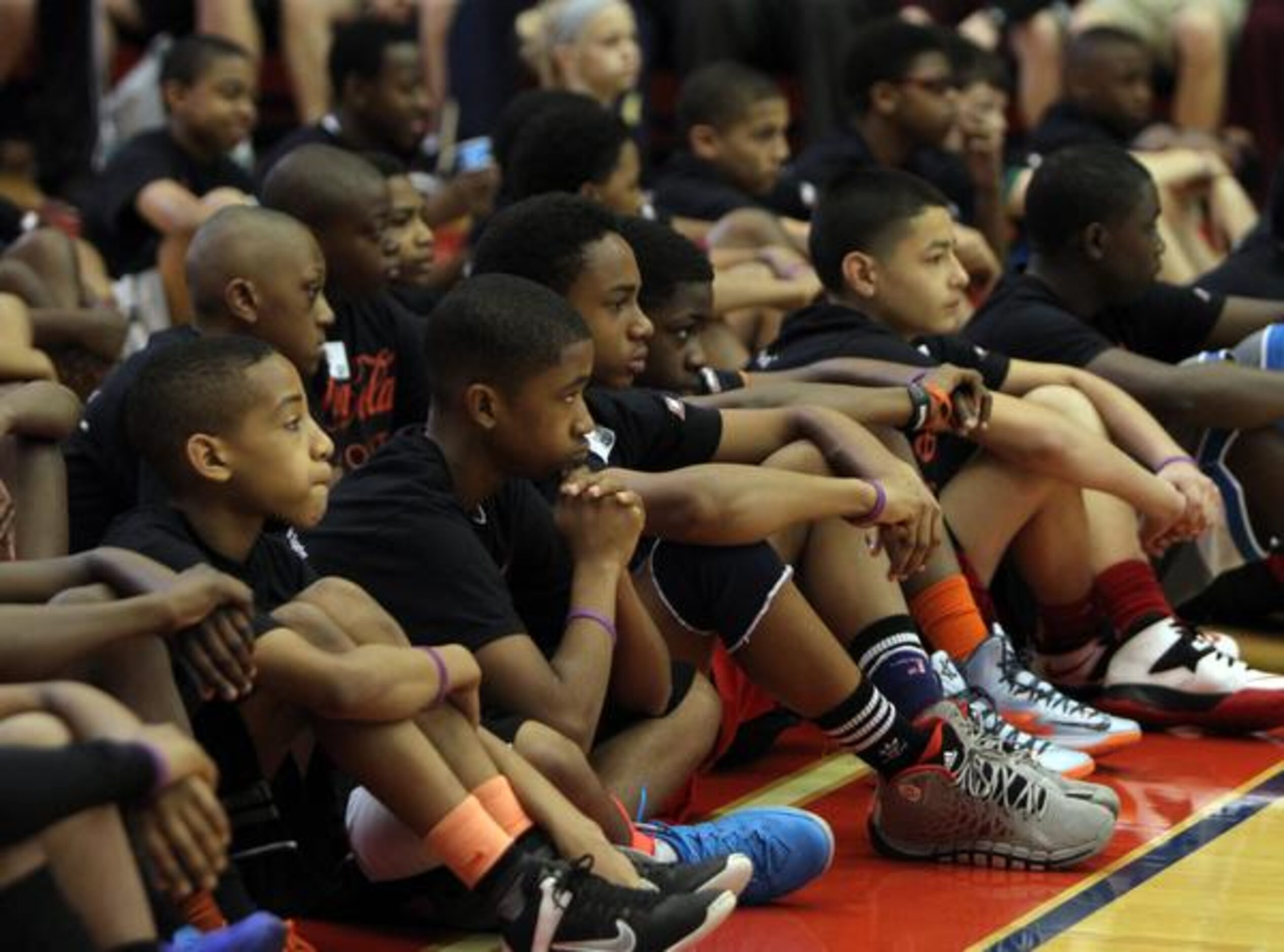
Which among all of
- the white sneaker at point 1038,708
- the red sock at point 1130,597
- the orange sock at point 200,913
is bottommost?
the white sneaker at point 1038,708

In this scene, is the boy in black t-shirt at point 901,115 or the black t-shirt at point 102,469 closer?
the black t-shirt at point 102,469

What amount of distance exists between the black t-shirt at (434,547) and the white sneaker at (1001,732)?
725 mm

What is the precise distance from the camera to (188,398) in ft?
12.6

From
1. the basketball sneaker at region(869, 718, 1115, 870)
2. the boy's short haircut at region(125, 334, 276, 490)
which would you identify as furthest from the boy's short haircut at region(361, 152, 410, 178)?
the basketball sneaker at region(869, 718, 1115, 870)

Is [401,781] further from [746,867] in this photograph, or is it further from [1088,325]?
[1088,325]

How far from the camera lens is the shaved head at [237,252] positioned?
4691 millimetres

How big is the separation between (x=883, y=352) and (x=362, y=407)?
0.97 meters

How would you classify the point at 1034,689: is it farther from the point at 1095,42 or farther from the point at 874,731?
the point at 1095,42

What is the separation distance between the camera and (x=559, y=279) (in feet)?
15.2

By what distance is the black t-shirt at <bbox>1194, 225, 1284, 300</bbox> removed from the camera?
6316mm

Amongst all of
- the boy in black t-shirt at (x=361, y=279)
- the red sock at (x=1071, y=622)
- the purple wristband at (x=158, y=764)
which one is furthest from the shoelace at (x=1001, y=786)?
the purple wristband at (x=158, y=764)

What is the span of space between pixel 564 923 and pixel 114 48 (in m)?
5.92

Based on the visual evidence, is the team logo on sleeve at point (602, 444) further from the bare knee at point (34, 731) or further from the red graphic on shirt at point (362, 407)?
the bare knee at point (34, 731)

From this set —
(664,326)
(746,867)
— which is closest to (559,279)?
(664,326)
